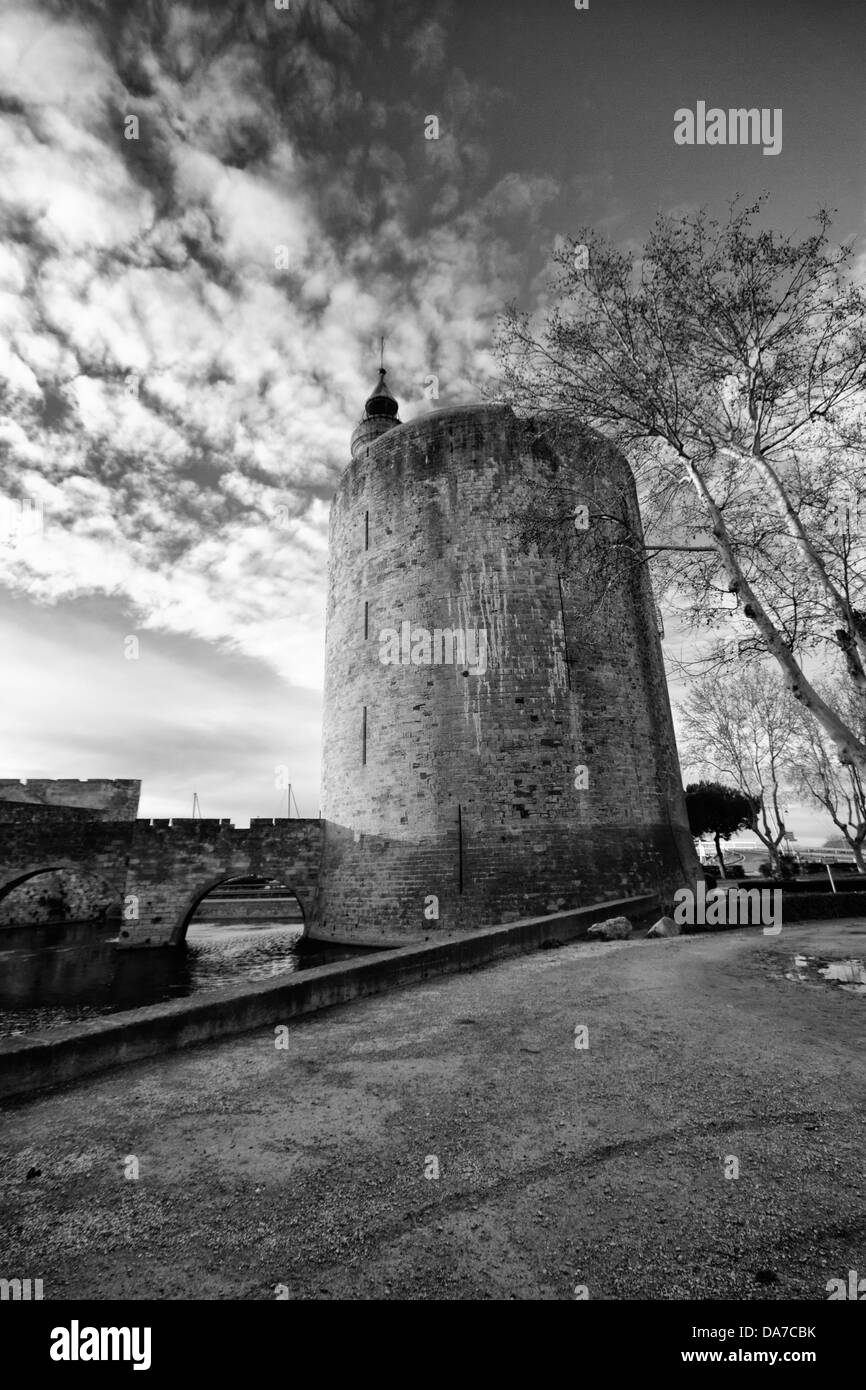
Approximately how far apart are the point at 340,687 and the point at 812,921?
12.6 metres

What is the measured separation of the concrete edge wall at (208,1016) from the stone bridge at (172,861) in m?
9.69

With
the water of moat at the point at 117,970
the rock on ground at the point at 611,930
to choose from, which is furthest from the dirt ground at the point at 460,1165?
the water of moat at the point at 117,970

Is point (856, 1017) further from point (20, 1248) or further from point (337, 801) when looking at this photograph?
point (337, 801)

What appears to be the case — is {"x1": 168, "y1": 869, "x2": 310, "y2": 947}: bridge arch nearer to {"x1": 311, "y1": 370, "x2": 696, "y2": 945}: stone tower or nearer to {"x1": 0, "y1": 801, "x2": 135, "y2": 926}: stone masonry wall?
{"x1": 311, "y1": 370, "x2": 696, "y2": 945}: stone tower

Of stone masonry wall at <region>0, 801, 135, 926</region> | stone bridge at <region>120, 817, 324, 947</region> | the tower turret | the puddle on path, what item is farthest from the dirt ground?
the tower turret

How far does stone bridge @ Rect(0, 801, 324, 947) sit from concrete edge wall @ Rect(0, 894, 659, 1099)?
969 centimetres

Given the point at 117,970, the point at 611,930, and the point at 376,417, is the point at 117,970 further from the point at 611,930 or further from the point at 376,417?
the point at 376,417

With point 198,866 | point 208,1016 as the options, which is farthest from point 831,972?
point 198,866

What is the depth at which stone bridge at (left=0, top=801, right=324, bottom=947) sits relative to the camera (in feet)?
51.8

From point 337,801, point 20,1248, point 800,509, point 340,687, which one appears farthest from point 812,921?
point 20,1248

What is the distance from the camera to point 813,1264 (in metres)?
1.81

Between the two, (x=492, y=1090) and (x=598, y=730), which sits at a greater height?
(x=598, y=730)
